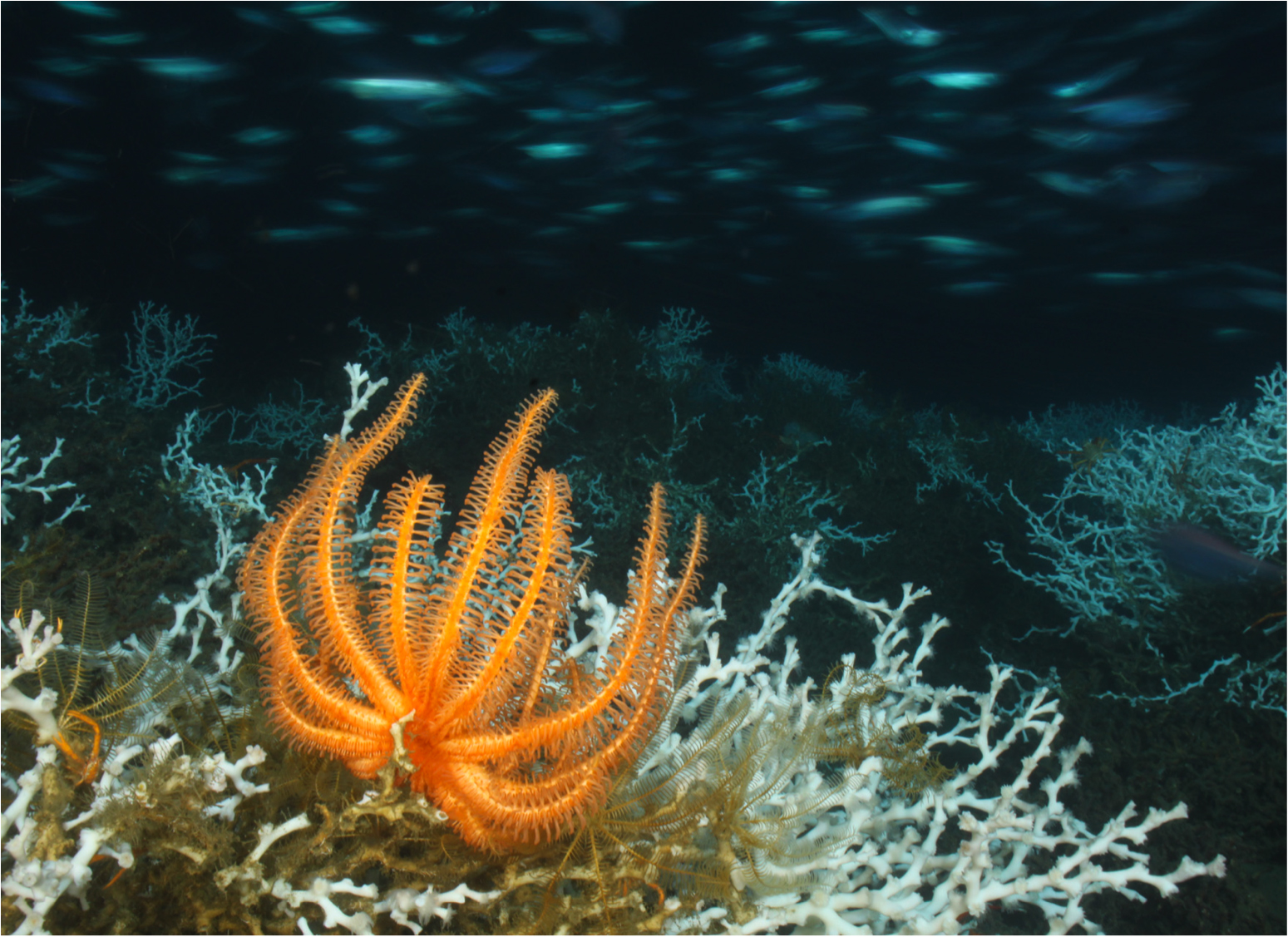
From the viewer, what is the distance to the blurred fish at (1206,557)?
454 centimetres

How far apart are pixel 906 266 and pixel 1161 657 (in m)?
9.26

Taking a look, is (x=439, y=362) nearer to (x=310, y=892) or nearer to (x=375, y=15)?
(x=375, y=15)

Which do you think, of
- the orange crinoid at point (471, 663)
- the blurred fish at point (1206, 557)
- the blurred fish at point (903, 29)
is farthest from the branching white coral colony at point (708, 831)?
the blurred fish at point (903, 29)

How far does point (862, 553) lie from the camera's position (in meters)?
6.26

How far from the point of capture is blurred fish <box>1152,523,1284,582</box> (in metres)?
4.54

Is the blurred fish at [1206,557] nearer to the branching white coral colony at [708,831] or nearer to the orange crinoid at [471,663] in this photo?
the branching white coral colony at [708,831]

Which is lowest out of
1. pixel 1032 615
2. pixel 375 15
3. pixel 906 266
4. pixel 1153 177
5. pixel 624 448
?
pixel 1032 615

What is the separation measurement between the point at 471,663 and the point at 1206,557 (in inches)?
228

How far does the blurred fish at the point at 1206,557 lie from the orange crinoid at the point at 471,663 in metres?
5.15

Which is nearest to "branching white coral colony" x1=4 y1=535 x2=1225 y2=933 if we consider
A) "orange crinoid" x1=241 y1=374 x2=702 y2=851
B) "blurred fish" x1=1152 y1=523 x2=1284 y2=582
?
"orange crinoid" x1=241 y1=374 x2=702 y2=851

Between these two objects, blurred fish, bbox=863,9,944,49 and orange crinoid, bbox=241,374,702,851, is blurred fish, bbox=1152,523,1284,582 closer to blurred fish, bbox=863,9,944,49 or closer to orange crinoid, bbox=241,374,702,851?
orange crinoid, bbox=241,374,702,851

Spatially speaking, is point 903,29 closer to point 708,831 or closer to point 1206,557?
point 1206,557

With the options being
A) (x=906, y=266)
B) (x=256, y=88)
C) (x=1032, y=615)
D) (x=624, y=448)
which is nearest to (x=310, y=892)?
(x=624, y=448)

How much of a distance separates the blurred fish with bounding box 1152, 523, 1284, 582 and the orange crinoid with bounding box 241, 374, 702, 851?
5145mm
